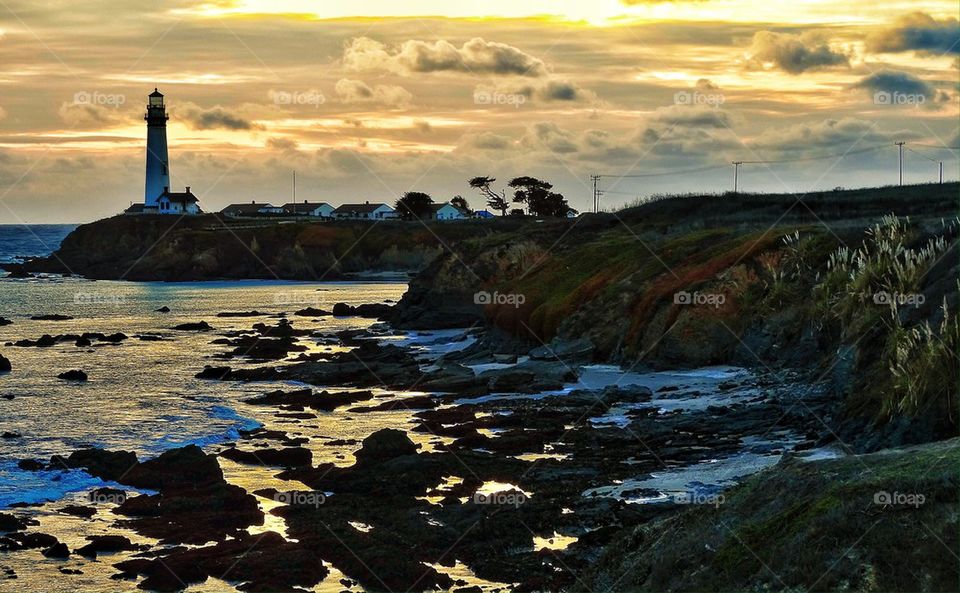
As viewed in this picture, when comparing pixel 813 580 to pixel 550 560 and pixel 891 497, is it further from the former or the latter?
pixel 550 560

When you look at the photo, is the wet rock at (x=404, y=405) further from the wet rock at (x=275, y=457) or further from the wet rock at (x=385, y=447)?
the wet rock at (x=385, y=447)

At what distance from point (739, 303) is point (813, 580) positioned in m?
29.2

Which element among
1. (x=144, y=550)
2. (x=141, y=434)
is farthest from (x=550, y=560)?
(x=141, y=434)

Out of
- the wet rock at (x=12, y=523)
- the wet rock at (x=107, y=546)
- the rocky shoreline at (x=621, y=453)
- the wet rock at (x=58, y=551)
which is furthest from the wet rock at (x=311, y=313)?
the wet rock at (x=58, y=551)

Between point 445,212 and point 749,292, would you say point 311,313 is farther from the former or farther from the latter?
point 445,212

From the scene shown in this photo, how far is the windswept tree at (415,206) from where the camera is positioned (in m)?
169

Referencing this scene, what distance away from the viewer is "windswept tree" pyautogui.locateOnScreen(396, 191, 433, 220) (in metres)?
169

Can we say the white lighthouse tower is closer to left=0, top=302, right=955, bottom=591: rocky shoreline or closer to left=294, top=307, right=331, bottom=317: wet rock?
left=294, top=307, right=331, bottom=317: wet rock

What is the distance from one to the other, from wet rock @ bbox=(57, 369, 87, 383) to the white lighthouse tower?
109 meters

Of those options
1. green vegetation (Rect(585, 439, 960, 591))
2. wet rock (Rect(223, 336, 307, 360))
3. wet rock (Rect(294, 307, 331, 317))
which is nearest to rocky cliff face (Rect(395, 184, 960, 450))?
green vegetation (Rect(585, 439, 960, 591))

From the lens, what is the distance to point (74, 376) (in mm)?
49094

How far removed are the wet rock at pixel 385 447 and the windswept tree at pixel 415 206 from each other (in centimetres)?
14200

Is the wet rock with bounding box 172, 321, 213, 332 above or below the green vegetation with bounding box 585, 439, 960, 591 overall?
below

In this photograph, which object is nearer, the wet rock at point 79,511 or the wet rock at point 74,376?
the wet rock at point 79,511
